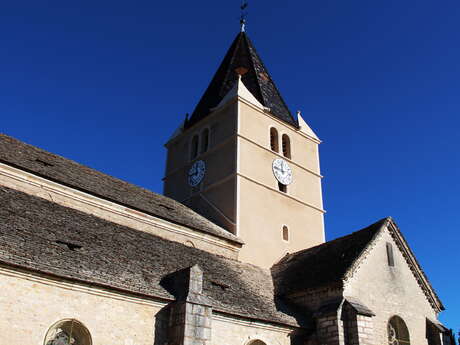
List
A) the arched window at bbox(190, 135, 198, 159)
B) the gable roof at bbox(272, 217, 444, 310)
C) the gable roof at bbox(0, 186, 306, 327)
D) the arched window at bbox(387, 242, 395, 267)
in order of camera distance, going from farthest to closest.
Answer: the arched window at bbox(190, 135, 198, 159) < the arched window at bbox(387, 242, 395, 267) < the gable roof at bbox(272, 217, 444, 310) < the gable roof at bbox(0, 186, 306, 327)

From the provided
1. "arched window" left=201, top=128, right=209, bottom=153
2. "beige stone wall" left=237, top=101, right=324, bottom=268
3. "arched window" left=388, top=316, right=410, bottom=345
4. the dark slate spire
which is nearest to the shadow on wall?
"arched window" left=388, top=316, right=410, bottom=345

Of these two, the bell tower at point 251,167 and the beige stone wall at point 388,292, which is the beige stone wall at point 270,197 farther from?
the beige stone wall at point 388,292

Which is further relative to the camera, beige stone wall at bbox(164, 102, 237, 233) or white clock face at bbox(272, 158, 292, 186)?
white clock face at bbox(272, 158, 292, 186)

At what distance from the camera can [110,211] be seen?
1939 centimetres

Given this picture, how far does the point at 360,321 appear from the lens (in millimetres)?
17016

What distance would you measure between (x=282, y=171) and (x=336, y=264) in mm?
8809

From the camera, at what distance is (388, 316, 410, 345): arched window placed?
18.5m

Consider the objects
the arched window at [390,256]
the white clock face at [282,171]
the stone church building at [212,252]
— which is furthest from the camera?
the white clock face at [282,171]

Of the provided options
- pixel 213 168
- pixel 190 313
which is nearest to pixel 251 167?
pixel 213 168

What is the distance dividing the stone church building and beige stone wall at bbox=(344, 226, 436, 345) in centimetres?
6

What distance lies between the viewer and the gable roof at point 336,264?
61.7 feet

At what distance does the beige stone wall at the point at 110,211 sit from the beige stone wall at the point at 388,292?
20.5ft

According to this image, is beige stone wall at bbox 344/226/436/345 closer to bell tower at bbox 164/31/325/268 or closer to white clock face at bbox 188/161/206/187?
bell tower at bbox 164/31/325/268

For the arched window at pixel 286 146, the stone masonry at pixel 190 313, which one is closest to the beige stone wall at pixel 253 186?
the arched window at pixel 286 146
